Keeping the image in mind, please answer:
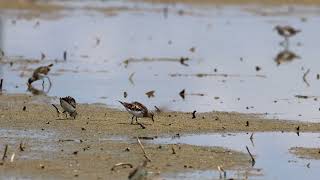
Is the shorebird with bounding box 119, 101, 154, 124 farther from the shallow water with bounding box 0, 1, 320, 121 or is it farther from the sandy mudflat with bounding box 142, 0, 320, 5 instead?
the sandy mudflat with bounding box 142, 0, 320, 5

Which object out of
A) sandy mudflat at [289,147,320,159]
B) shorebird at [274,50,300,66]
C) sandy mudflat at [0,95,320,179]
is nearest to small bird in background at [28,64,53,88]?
sandy mudflat at [0,95,320,179]

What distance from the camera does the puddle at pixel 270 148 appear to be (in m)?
12.1

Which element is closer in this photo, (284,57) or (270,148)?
(270,148)

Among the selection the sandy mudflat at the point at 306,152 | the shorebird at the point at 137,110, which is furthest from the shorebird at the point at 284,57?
the sandy mudflat at the point at 306,152

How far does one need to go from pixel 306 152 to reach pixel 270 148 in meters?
0.57

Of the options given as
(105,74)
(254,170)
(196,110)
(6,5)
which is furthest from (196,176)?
(6,5)

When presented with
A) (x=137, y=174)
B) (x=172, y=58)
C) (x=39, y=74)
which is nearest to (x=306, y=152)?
(x=137, y=174)

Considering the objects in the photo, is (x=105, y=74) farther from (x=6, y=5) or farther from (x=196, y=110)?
(x=6, y=5)

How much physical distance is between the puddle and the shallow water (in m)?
2.14

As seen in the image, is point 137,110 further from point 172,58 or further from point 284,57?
point 284,57

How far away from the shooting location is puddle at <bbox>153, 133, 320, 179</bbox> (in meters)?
12.1

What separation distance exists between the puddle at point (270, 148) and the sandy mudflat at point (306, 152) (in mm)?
111

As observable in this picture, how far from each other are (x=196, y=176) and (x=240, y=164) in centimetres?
107

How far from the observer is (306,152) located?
1361cm
